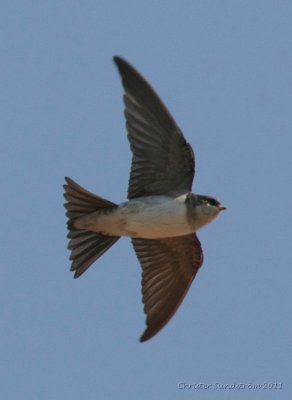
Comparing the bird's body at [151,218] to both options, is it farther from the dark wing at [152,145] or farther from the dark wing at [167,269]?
the dark wing at [167,269]

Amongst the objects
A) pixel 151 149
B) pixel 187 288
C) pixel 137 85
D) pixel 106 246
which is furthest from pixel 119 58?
pixel 187 288

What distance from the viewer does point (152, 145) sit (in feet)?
23.8

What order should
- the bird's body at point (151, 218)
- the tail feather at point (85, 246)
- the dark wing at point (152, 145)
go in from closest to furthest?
the dark wing at point (152, 145) → the bird's body at point (151, 218) → the tail feather at point (85, 246)

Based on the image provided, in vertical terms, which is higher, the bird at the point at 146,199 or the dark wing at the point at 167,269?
the bird at the point at 146,199

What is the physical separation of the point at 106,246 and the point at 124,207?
1.10ft

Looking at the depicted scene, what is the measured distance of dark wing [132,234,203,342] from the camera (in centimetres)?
783

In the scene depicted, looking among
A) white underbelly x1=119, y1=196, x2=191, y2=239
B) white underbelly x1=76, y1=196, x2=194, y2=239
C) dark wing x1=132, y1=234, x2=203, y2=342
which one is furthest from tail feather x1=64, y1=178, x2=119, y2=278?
dark wing x1=132, y1=234, x2=203, y2=342

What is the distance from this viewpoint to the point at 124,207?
24.2 ft

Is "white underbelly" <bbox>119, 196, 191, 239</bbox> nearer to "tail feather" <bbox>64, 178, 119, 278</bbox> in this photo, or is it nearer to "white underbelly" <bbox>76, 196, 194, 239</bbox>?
"white underbelly" <bbox>76, 196, 194, 239</bbox>

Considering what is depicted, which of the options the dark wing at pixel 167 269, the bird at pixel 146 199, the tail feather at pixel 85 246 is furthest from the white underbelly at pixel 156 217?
the dark wing at pixel 167 269

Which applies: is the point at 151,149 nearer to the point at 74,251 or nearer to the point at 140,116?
the point at 140,116

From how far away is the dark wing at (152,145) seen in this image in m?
6.99

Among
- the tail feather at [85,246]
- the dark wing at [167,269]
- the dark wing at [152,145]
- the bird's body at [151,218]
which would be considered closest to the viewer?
the dark wing at [152,145]

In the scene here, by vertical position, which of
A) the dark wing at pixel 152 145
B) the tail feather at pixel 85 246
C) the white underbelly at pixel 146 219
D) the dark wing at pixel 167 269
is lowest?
the dark wing at pixel 167 269
